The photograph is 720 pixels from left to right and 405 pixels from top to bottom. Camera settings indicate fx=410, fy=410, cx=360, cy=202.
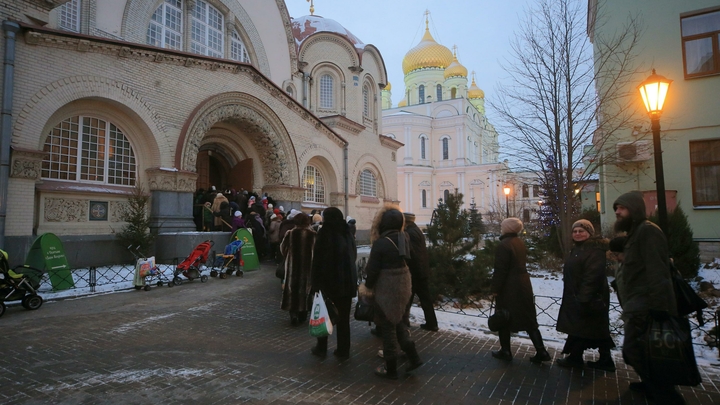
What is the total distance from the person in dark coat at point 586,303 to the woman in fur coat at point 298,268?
12.5 feet

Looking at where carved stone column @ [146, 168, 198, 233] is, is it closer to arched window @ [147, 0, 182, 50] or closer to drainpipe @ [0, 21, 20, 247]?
drainpipe @ [0, 21, 20, 247]

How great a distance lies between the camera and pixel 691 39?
12859 mm

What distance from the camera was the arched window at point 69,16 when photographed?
1330 cm

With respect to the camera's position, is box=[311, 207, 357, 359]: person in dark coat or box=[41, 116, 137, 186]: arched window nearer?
box=[311, 207, 357, 359]: person in dark coat

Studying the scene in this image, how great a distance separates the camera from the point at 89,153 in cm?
1211

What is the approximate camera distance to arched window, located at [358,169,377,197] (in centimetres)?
2631

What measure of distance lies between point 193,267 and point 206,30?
41.7ft

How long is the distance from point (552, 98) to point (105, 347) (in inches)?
467

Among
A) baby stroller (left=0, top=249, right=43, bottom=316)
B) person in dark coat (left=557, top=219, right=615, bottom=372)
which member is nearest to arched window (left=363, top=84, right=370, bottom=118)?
baby stroller (left=0, top=249, right=43, bottom=316)

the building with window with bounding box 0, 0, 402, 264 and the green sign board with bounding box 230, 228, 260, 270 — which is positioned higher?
the building with window with bounding box 0, 0, 402, 264

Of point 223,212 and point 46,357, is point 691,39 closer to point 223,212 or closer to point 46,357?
point 223,212

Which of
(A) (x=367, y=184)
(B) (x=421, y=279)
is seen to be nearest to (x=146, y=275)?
(B) (x=421, y=279)

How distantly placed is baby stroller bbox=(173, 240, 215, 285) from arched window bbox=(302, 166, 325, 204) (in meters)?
10.5

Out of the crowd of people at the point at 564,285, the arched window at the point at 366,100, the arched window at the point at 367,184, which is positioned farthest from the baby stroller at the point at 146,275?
the arched window at the point at 366,100
